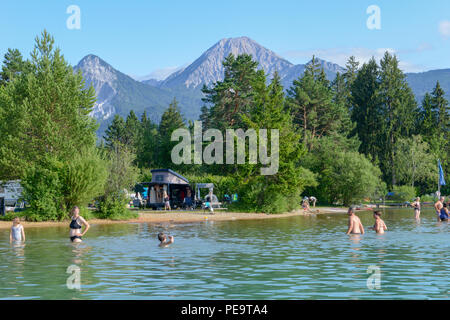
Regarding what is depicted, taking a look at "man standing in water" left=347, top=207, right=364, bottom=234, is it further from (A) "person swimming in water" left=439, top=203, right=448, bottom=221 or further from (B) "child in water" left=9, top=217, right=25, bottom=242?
(B) "child in water" left=9, top=217, right=25, bottom=242

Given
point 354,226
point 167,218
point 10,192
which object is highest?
point 10,192

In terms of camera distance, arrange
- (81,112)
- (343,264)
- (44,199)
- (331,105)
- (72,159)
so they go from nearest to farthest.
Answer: (343,264), (44,199), (72,159), (81,112), (331,105)

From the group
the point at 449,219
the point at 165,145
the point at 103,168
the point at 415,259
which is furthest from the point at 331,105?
the point at 415,259

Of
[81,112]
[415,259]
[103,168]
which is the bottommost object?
[415,259]

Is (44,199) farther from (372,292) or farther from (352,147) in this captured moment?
(352,147)

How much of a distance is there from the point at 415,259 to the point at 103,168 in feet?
86.3

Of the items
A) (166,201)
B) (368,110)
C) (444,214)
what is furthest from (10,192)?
(368,110)

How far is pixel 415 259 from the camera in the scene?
1992 cm

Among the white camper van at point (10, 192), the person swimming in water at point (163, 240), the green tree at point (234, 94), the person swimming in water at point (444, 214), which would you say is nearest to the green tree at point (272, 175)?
the person swimming in water at point (444, 214)

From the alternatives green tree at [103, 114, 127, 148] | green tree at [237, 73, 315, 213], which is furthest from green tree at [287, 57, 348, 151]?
green tree at [103, 114, 127, 148]

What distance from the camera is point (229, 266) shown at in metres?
18.4

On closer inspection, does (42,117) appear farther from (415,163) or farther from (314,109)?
(415,163)

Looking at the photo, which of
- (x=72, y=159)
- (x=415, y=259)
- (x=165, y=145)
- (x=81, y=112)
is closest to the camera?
(x=415, y=259)

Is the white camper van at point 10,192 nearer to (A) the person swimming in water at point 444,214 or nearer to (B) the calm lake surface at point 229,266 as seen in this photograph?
(B) the calm lake surface at point 229,266
